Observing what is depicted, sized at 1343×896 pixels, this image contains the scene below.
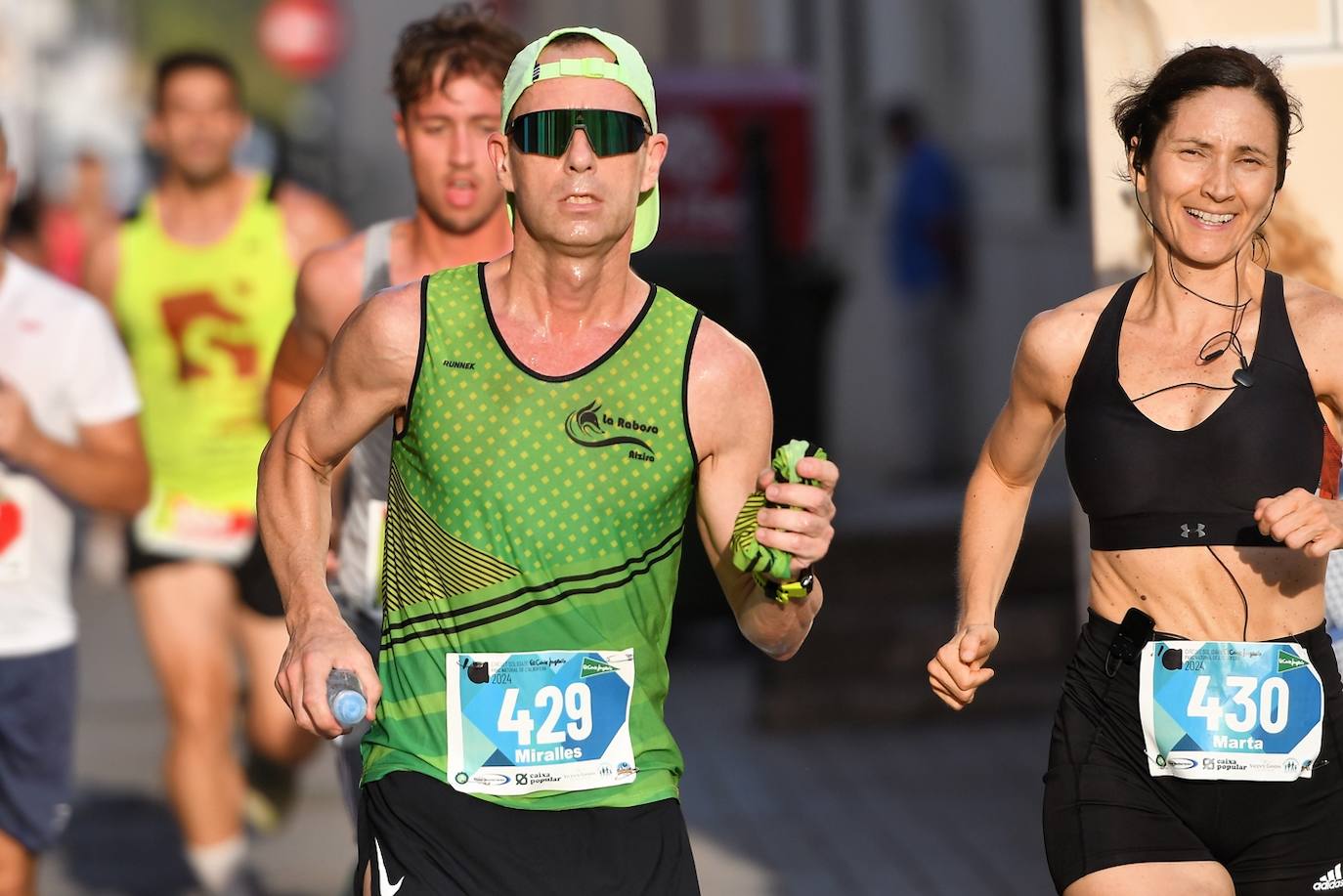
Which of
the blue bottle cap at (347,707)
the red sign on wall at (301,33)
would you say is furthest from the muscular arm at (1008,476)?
the red sign on wall at (301,33)

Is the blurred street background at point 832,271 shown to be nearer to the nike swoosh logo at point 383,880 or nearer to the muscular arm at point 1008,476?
the muscular arm at point 1008,476

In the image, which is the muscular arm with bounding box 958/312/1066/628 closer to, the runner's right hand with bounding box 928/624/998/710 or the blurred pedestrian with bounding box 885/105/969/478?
the runner's right hand with bounding box 928/624/998/710

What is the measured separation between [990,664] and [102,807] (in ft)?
12.2

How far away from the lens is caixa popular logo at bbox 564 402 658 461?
3.87 m

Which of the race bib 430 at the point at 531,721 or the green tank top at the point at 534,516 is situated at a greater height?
the green tank top at the point at 534,516

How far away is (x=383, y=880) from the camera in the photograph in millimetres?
3840

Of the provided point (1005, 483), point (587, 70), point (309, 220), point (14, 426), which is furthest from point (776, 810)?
point (587, 70)

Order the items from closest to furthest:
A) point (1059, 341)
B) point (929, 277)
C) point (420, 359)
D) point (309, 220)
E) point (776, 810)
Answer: point (420, 359), point (1059, 341), point (309, 220), point (776, 810), point (929, 277)

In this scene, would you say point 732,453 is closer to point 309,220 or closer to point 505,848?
point 505,848

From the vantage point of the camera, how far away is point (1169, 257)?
4145 mm

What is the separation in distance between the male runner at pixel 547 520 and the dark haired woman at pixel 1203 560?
22.9 inches

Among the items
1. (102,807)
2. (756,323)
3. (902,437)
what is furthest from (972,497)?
(902,437)

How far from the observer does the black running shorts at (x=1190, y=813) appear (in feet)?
12.9

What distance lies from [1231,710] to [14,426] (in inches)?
118
